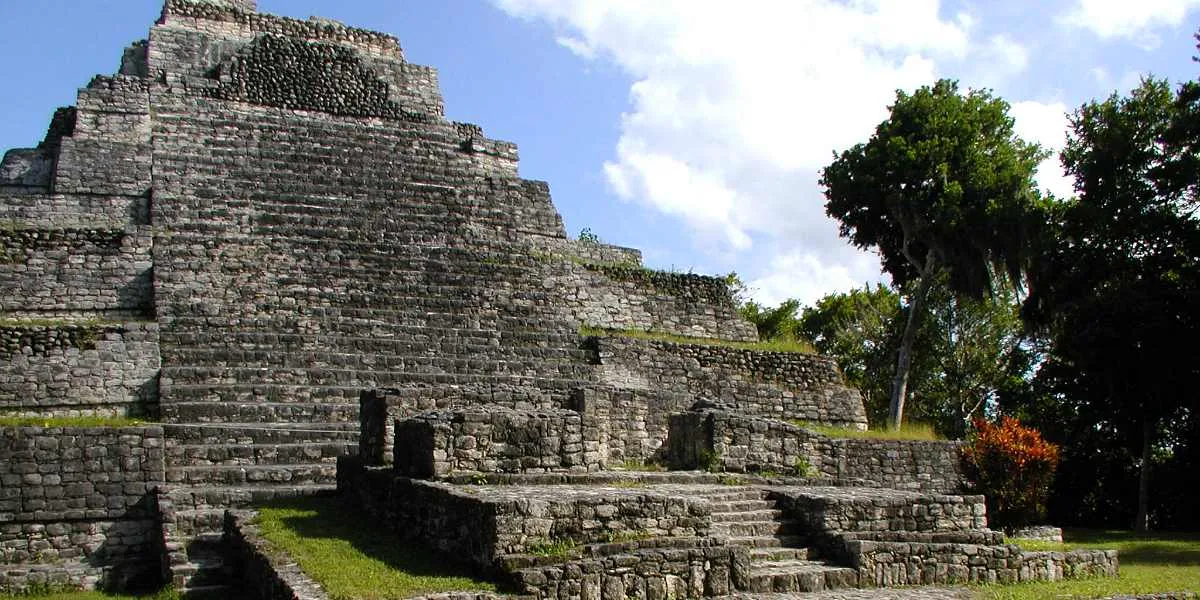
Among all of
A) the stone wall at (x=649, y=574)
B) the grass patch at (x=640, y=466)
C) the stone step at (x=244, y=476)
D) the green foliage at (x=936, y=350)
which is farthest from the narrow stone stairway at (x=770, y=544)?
the green foliage at (x=936, y=350)

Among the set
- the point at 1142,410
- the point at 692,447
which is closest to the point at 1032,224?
the point at 1142,410

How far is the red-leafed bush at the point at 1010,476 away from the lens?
58.5ft

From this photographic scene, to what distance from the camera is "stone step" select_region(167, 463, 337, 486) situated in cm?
1174

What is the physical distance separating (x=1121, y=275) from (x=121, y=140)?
18313 mm

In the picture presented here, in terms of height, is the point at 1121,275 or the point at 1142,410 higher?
the point at 1121,275

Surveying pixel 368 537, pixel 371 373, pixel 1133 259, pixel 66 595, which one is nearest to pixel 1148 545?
pixel 1133 259

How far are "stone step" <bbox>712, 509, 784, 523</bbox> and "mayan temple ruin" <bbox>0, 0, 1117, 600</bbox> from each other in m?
0.07

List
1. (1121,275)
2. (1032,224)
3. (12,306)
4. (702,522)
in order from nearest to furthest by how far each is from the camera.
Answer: (702,522), (12,306), (1121,275), (1032,224)

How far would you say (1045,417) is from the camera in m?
28.2

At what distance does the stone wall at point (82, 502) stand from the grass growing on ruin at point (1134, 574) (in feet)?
26.7

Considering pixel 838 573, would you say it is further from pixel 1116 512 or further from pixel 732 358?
pixel 1116 512

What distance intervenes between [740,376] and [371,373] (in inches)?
237

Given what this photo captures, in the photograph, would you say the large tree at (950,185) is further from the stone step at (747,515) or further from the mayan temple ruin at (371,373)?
the stone step at (747,515)

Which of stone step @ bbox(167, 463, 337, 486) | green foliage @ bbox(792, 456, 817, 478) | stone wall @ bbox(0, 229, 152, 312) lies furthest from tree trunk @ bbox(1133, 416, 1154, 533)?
stone wall @ bbox(0, 229, 152, 312)
